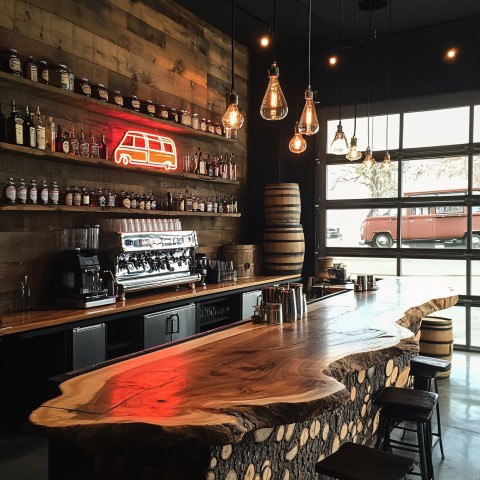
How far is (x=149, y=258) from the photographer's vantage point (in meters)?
4.59

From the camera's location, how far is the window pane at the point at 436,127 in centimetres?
614

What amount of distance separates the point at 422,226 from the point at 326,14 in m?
2.80

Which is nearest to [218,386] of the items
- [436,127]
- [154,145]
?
[154,145]

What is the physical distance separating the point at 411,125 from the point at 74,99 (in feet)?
13.9

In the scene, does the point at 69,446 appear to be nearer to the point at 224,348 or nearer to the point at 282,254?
the point at 224,348

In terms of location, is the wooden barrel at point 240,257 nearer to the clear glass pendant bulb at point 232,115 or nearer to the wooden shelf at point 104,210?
the wooden shelf at point 104,210

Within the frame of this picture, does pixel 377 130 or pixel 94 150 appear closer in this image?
pixel 94 150

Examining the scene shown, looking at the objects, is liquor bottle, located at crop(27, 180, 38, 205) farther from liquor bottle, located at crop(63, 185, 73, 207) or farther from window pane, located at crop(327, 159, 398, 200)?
window pane, located at crop(327, 159, 398, 200)

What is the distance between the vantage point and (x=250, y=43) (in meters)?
6.81

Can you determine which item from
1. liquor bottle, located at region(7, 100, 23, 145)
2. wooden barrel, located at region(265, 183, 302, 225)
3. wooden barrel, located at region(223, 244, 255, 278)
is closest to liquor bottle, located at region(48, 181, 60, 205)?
liquor bottle, located at region(7, 100, 23, 145)

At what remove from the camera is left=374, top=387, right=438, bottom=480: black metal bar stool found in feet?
8.67

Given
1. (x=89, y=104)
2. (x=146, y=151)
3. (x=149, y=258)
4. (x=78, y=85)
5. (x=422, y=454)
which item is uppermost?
(x=78, y=85)

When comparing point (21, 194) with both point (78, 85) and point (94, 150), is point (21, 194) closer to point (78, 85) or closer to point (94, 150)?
point (94, 150)

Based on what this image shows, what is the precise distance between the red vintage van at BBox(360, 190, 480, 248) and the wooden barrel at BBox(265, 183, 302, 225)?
100cm
